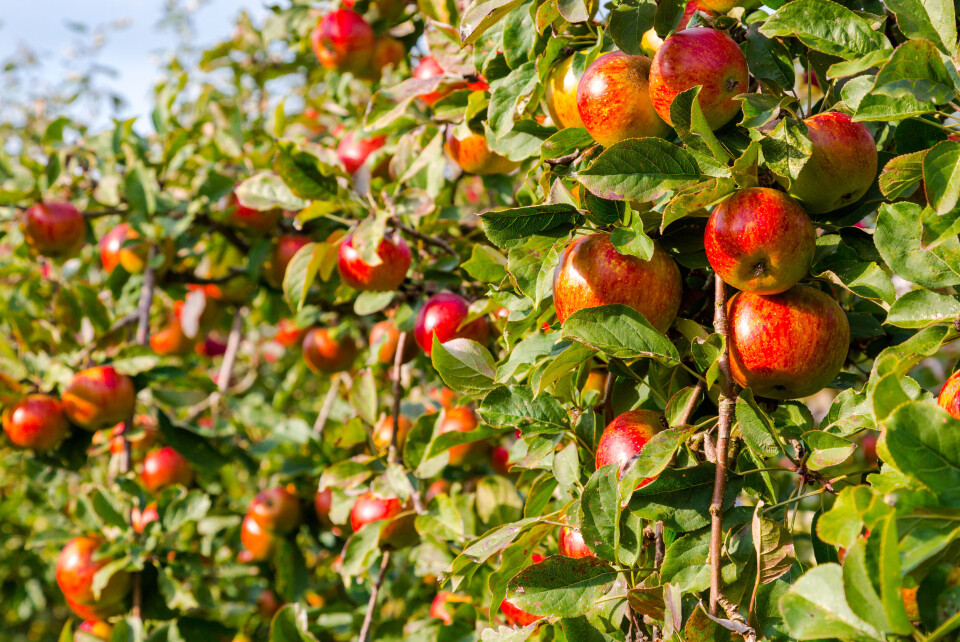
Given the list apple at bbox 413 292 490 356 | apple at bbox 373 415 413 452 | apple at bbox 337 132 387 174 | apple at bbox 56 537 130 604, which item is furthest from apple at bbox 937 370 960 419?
apple at bbox 56 537 130 604

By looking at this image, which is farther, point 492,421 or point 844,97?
point 492,421

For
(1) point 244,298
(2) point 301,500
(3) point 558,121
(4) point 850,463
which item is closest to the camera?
(3) point 558,121

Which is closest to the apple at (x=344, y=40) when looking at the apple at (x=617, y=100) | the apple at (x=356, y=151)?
the apple at (x=356, y=151)

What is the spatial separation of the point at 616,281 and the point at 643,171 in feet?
0.42

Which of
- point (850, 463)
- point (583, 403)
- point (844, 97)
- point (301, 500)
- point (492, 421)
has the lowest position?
point (301, 500)

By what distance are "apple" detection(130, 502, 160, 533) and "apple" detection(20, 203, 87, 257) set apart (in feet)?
2.59

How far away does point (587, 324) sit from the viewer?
0.81 m

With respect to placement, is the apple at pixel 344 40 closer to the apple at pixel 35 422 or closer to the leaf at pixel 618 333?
the apple at pixel 35 422

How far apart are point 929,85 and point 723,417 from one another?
15.5 inches

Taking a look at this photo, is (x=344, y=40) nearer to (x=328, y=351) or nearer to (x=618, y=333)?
(x=328, y=351)

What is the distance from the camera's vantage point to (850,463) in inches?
63.9

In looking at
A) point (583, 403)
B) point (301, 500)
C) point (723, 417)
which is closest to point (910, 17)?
point (723, 417)

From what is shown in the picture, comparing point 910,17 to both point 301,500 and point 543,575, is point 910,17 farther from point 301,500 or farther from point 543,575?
point 301,500

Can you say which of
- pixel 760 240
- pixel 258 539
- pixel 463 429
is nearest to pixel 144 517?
pixel 258 539
